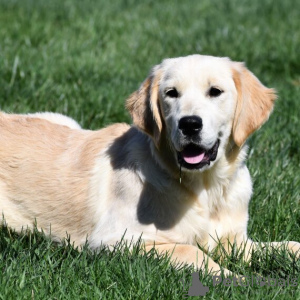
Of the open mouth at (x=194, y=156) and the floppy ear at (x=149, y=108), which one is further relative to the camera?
the floppy ear at (x=149, y=108)

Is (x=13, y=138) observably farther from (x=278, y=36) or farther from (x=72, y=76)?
(x=278, y=36)

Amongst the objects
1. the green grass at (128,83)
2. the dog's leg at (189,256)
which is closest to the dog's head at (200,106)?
the dog's leg at (189,256)

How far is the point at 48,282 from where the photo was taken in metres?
3.29

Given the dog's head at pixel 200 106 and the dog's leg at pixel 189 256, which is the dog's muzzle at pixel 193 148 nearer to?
the dog's head at pixel 200 106

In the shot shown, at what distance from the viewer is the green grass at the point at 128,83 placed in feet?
10.9

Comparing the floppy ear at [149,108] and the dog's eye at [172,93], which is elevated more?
the dog's eye at [172,93]

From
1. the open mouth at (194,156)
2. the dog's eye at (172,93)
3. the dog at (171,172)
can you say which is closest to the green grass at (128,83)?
the dog at (171,172)

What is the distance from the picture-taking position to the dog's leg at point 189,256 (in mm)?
3586

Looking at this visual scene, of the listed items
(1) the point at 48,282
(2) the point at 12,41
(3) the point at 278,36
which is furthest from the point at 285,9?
(1) the point at 48,282

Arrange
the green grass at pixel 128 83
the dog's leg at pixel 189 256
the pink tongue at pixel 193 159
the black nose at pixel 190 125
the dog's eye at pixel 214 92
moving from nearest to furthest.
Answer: the green grass at pixel 128 83 < the dog's leg at pixel 189 256 < the black nose at pixel 190 125 < the pink tongue at pixel 193 159 < the dog's eye at pixel 214 92

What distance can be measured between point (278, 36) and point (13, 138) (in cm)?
539

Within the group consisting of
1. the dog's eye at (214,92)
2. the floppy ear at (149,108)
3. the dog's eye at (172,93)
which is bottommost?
the floppy ear at (149,108)

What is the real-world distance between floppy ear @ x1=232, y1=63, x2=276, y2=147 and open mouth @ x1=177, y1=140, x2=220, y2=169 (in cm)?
22

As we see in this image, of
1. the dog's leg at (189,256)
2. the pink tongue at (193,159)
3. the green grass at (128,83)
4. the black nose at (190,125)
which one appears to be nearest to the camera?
the green grass at (128,83)
